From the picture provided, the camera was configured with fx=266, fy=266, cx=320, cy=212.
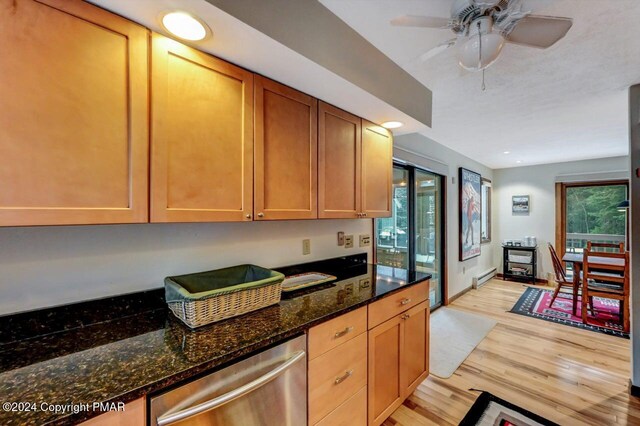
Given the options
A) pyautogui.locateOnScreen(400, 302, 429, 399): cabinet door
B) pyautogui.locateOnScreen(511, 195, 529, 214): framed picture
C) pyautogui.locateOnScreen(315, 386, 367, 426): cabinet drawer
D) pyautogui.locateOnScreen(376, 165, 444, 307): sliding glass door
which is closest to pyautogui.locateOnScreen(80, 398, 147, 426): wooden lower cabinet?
pyautogui.locateOnScreen(315, 386, 367, 426): cabinet drawer

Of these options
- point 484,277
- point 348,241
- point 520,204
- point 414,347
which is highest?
point 520,204

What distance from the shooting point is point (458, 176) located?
171 inches

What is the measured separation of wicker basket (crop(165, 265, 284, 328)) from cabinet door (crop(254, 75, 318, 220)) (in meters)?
0.35

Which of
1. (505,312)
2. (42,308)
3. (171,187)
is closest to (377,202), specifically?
(171,187)

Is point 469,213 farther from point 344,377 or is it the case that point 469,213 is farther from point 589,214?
point 344,377

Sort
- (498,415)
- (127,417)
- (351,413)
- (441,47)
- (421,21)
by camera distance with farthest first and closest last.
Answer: (498,415) < (351,413) < (441,47) < (421,21) < (127,417)

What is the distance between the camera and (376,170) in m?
2.15

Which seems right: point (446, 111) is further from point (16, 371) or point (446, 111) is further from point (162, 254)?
point (16, 371)

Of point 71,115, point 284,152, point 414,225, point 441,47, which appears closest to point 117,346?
point 71,115

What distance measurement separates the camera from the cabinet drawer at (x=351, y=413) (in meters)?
1.31

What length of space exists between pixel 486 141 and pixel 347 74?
3.17m

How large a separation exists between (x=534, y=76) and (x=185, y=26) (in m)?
2.32

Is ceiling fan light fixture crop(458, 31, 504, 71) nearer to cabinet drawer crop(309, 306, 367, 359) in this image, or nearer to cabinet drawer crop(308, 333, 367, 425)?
cabinet drawer crop(309, 306, 367, 359)

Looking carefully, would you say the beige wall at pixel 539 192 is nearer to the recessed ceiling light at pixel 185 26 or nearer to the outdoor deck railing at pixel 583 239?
the outdoor deck railing at pixel 583 239
